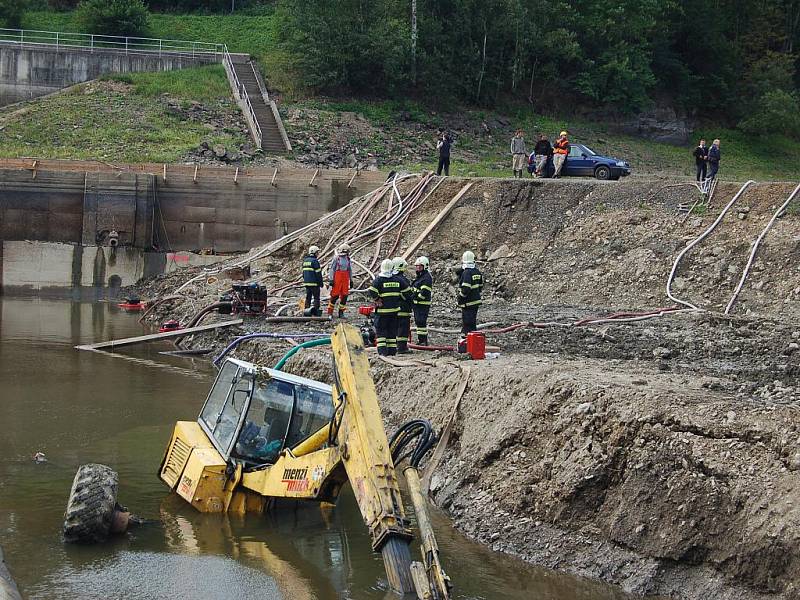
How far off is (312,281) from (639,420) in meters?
11.5

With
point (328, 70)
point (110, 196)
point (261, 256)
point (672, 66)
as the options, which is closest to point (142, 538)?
point (261, 256)

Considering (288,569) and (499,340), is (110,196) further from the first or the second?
(288,569)

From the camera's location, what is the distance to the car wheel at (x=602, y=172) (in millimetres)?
31359

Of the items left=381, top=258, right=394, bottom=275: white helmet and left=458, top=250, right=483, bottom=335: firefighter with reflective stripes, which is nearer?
left=381, top=258, right=394, bottom=275: white helmet

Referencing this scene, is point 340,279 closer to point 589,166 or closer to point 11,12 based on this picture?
point 589,166

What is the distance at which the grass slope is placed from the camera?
126ft

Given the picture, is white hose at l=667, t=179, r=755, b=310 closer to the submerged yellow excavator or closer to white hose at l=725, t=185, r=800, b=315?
white hose at l=725, t=185, r=800, b=315

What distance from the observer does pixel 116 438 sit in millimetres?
14625

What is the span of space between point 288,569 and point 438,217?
18.2m

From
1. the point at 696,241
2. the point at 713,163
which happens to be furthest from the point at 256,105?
the point at 696,241

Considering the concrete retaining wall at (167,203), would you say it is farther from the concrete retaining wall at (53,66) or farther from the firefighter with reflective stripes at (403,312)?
the firefighter with reflective stripes at (403,312)

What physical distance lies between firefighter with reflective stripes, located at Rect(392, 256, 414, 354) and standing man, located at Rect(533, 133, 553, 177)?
14.9 metres

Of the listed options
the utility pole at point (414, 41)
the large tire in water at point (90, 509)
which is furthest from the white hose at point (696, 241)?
the utility pole at point (414, 41)


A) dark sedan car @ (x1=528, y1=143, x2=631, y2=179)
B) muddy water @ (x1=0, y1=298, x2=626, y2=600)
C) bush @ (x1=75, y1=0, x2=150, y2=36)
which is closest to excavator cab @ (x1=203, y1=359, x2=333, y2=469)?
muddy water @ (x1=0, y1=298, x2=626, y2=600)
